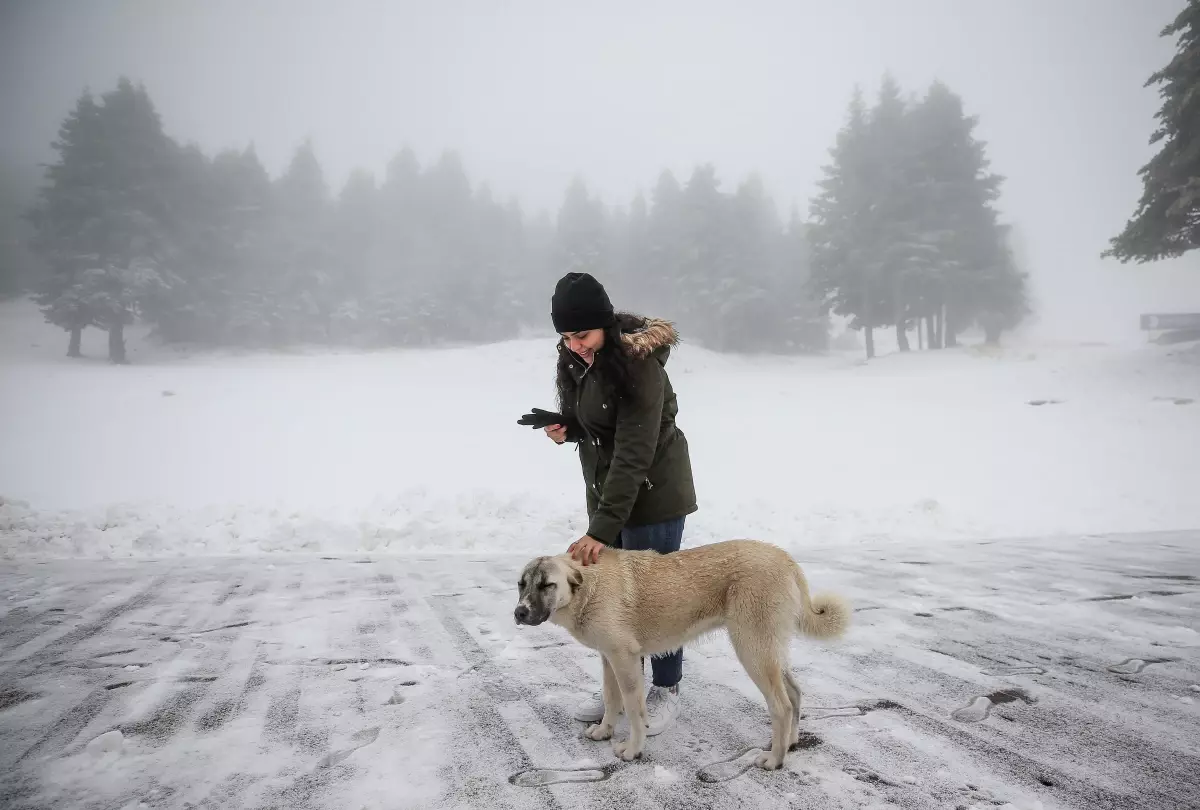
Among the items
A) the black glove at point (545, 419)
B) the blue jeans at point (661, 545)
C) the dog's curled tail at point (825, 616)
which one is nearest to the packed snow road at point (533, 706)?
the blue jeans at point (661, 545)

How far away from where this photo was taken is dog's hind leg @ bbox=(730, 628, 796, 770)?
2811 millimetres

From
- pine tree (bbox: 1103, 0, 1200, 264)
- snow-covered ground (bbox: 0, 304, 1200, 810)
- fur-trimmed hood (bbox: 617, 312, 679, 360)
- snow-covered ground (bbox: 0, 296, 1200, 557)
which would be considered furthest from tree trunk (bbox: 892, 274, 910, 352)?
fur-trimmed hood (bbox: 617, 312, 679, 360)

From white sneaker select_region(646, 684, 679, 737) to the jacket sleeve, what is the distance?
3.36 feet

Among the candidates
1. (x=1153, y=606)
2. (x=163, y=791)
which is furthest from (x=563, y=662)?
(x=1153, y=606)

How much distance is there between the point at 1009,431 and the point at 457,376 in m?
19.3

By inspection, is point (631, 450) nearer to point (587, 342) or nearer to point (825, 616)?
point (587, 342)

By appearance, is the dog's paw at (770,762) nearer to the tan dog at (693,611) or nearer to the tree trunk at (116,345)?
the tan dog at (693,611)

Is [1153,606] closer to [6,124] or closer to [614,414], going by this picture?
[614,414]

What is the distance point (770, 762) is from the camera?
9.14 ft

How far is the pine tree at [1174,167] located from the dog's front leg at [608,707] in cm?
2125

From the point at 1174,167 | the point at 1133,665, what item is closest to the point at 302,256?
the point at 1174,167

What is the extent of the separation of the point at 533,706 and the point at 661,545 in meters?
1.22

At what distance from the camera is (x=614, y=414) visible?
128 inches

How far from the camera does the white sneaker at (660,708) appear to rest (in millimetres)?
3197
